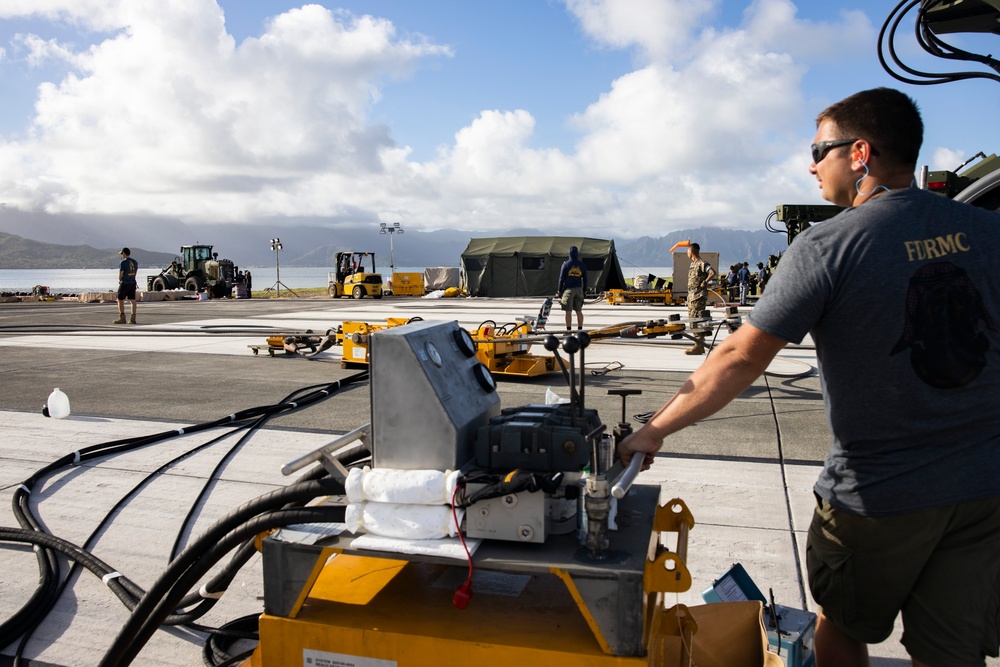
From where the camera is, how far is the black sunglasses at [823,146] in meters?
2.01

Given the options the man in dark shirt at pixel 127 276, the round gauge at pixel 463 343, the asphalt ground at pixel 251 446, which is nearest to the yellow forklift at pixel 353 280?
the man in dark shirt at pixel 127 276

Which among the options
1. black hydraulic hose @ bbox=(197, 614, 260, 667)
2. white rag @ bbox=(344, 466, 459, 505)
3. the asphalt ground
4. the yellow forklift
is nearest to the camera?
white rag @ bbox=(344, 466, 459, 505)

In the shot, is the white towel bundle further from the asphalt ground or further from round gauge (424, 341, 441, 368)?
the asphalt ground

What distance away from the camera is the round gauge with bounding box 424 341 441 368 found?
229 cm

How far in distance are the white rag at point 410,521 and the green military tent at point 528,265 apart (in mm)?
32368

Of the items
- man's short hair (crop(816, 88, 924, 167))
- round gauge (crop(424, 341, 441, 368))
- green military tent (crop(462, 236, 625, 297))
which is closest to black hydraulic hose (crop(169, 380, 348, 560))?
round gauge (crop(424, 341, 441, 368))

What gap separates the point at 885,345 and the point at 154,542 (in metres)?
3.63

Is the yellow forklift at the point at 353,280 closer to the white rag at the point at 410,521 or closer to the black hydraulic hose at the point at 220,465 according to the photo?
the black hydraulic hose at the point at 220,465

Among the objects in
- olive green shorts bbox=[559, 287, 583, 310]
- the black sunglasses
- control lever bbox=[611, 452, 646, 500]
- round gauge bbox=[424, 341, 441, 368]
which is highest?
the black sunglasses

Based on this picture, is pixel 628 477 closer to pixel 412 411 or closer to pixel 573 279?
pixel 412 411

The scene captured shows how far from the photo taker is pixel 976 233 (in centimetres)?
183

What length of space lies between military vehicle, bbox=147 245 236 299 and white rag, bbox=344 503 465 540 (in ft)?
121

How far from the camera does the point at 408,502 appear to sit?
6.83ft

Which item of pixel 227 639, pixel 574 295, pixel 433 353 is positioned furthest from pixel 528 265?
pixel 433 353
